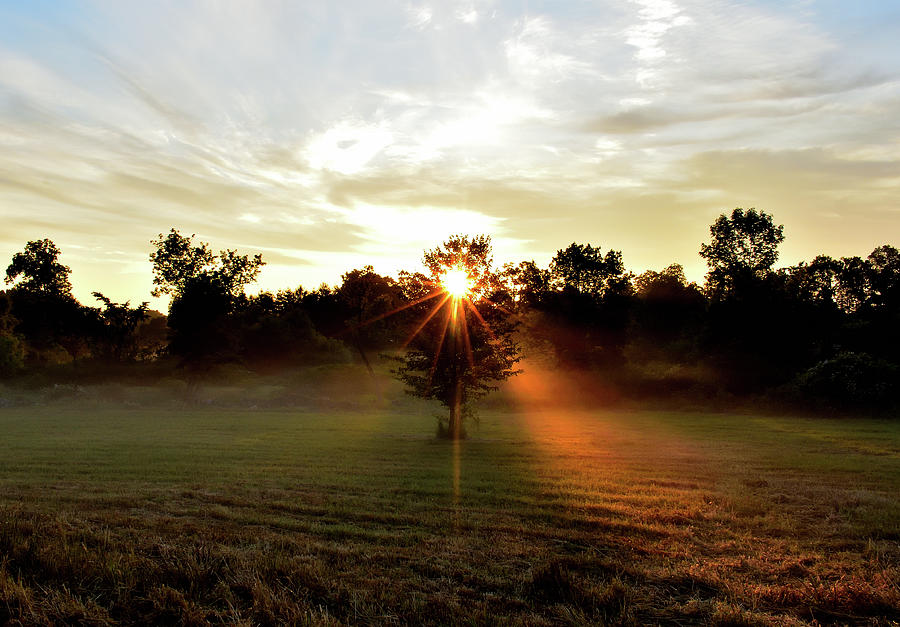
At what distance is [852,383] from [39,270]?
9128 cm

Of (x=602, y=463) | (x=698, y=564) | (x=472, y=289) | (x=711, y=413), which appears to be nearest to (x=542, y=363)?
(x=711, y=413)

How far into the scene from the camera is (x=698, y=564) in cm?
664

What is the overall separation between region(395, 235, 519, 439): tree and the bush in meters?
23.8

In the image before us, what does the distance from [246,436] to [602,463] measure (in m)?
14.3

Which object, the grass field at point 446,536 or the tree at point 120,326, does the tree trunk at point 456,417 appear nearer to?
the grass field at point 446,536

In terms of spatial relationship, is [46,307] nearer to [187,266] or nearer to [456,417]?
[187,266]

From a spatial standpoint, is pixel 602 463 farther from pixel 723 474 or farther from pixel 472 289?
pixel 472 289

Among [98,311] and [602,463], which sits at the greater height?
[98,311]

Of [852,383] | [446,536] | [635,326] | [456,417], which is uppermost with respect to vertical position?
[635,326]

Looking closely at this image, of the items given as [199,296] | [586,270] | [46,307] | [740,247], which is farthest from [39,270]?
[740,247]

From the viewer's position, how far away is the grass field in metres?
5.05

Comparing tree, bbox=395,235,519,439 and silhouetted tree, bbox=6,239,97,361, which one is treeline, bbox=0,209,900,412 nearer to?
silhouetted tree, bbox=6,239,97,361

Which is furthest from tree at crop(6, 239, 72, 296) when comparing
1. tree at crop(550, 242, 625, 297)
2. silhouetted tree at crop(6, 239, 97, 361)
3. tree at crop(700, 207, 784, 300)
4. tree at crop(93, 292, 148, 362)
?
tree at crop(700, 207, 784, 300)

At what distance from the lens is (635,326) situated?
65.2m
